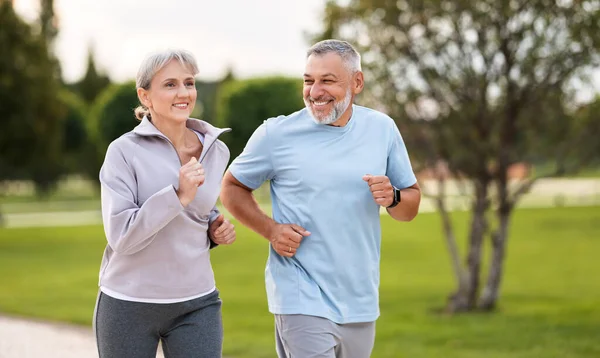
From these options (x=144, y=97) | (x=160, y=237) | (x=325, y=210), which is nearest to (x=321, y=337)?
(x=325, y=210)

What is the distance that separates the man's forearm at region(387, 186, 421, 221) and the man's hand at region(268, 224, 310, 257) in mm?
Result: 473

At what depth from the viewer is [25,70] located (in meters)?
29.3

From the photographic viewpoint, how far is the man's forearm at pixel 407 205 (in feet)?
15.3

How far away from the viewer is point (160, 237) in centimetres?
422

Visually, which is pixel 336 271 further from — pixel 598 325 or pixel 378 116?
pixel 598 325

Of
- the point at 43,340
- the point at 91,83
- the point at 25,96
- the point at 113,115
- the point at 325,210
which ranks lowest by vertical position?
the point at 113,115

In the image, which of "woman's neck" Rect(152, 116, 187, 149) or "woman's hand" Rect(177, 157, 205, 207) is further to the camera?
"woman's neck" Rect(152, 116, 187, 149)

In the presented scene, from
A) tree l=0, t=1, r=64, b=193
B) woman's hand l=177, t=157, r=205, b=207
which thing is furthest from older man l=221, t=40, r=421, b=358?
tree l=0, t=1, r=64, b=193

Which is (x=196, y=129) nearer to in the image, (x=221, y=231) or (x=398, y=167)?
(x=221, y=231)

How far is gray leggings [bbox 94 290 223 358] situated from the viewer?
4.21 metres

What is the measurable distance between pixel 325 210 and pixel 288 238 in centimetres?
22

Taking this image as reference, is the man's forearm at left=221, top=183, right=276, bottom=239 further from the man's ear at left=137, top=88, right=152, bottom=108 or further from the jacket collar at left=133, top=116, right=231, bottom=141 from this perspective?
the man's ear at left=137, top=88, right=152, bottom=108

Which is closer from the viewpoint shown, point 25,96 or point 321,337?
point 321,337

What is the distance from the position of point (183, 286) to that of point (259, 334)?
775 cm
